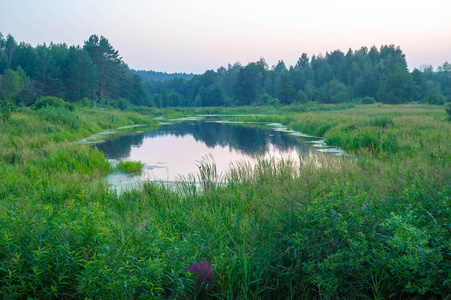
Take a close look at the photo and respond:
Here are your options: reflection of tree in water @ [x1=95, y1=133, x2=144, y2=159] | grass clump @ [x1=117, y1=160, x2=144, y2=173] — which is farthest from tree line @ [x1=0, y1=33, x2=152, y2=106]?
grass clump @ [x1=117, y1=160, x2=144, y2=173]

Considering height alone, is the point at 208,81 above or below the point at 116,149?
above

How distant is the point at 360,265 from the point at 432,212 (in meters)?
1.04

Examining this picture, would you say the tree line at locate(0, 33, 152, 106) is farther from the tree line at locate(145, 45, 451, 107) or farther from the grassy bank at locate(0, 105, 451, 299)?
the grassy bank at locate(0, 105, 451, 299)

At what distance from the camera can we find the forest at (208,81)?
50031mm

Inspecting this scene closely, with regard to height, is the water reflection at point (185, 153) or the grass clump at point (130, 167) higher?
the grass clump at point (130, 167)

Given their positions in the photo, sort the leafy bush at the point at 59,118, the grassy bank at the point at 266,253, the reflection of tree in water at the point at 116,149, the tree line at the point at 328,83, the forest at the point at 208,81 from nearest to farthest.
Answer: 1. the grassy bank at the point at 266,253
2. the reflection of tree in water at the point at 116,149
3. the leafy bush at the point at 59,118
4. the forest at the point at 208,81
5. the tree line at the point at 328,83

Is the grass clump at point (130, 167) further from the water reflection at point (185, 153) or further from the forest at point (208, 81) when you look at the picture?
the forest at point (208, 81)

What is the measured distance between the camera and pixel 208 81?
97.6 metres

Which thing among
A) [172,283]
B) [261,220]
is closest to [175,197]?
[261,220]

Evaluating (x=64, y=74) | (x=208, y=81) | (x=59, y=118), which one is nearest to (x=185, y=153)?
(x=59, y=118)

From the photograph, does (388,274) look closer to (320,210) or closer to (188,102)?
(320,210)

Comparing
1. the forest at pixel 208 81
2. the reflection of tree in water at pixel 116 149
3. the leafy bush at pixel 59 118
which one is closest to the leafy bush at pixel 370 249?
the reflection of tree in water at pixel 116 149

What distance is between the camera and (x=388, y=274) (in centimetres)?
298

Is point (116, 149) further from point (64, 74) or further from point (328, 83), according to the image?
point (328, 83)
